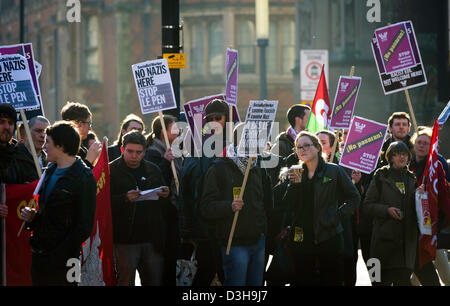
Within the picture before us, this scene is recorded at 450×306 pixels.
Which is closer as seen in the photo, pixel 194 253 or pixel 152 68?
pixel 194 253

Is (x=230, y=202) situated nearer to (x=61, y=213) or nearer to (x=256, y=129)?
(x=256, y=129)

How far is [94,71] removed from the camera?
35875 millimetres

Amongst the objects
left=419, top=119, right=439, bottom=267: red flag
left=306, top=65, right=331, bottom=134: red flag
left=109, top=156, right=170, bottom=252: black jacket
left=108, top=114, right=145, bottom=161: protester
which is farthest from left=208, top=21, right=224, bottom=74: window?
left=109, top=156, right=170, bottom=252: black jacket

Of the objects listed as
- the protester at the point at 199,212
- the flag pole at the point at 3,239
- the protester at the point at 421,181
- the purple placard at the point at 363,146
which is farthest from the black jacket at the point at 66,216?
the protester at the point at 421,181

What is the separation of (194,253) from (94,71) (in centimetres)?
2775

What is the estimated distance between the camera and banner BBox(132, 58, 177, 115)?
31.6 feet

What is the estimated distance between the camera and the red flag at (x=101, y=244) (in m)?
8.00

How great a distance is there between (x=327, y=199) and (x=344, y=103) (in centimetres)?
270

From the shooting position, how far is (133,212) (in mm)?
8461

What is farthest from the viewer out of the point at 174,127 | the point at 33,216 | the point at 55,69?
the point at 55,69

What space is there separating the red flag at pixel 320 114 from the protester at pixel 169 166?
1.92 metres

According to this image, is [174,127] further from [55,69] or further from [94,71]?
[55,69]

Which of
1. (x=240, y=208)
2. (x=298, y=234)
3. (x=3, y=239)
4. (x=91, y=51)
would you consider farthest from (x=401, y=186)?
(x=91, y=51)

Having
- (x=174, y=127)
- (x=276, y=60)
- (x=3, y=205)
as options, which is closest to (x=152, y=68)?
(x=174, y=127)
